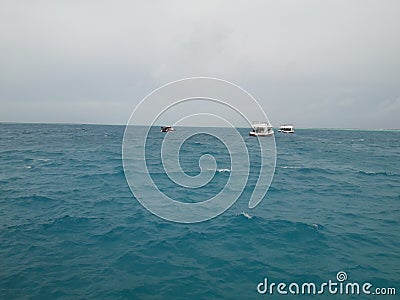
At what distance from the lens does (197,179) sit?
27.1 meters

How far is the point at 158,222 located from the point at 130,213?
7.56 feet

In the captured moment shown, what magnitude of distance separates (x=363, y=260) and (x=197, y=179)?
17.8m

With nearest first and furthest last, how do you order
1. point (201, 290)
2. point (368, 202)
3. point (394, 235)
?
point (201, 290) → point (394, 235) → point (368, 202)

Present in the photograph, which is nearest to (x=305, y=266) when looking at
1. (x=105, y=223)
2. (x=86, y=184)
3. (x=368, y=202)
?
(x=105, y=223)

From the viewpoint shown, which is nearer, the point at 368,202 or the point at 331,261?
the point at 331,261

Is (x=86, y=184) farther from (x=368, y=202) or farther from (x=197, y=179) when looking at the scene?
(x=368, y=202)

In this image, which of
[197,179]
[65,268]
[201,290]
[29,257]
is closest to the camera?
[201,290]
